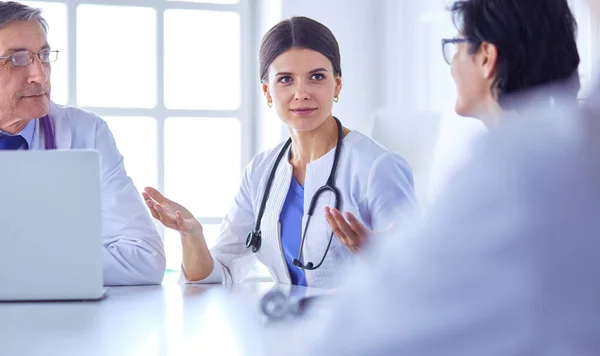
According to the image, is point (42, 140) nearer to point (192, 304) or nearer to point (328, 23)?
point (192, 304)

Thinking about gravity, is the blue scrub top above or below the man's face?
below

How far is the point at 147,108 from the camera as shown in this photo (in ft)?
13.0

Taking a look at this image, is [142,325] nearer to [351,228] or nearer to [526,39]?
[351,228]

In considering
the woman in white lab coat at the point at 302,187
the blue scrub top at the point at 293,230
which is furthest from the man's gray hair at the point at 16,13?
the blue scrub top at the point at 293,230

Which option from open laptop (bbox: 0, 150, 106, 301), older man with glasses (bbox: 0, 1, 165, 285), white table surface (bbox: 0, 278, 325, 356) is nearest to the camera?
white table surface (bbox: 0, 278, 325, 356)

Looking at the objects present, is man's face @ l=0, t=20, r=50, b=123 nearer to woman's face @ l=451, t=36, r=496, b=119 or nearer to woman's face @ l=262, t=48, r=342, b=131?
woman's face @ l=262, t=48, r=342, b=131

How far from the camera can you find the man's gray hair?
226 cm

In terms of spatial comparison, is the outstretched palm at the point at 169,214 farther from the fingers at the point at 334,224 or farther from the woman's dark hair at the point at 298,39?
the woman's dark hair at the point at 298,39

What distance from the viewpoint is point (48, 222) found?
4.96 feet

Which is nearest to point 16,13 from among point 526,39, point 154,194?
point 154,194

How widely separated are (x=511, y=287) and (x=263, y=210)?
191cm

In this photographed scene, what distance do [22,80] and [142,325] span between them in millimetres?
1339

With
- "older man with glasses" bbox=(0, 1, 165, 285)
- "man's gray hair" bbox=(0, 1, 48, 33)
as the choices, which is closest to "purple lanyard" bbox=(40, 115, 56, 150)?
"older man with glasses" bbox=(0, 1, 165, 285)

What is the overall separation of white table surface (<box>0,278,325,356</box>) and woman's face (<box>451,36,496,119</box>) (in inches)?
22.2
